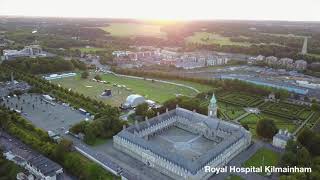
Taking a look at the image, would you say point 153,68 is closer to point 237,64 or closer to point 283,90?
point 237,64

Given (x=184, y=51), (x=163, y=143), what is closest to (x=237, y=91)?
(x=163, y=143)

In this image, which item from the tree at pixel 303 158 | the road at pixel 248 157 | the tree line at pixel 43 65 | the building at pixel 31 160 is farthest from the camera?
the tree line at pixel 43 65

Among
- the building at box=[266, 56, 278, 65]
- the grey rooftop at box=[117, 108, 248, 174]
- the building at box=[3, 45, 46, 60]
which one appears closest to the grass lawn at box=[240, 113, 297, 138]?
the grey rooftop at box=[117, 108, 248, 174]

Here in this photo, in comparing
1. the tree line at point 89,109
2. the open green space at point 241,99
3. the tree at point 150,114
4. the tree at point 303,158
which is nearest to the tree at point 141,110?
the tree at point 150,114

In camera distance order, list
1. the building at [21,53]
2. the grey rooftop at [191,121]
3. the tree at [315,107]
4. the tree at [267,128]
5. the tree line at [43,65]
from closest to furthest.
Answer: the grey rooftop at [191,121], the tree at [267,128], the tree at [315,107], the tree line at [43,65], the building at [21,53]

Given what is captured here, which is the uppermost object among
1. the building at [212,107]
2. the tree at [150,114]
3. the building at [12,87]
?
the building at [212,107]

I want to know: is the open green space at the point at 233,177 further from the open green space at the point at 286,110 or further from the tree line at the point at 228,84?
the tree line at the point at 228,84

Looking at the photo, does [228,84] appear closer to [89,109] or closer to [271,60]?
[89,109]

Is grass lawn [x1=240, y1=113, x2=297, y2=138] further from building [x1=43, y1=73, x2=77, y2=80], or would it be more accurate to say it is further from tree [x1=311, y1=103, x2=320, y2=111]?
building [x1=43, y1=73, x2=77, y2=80]
